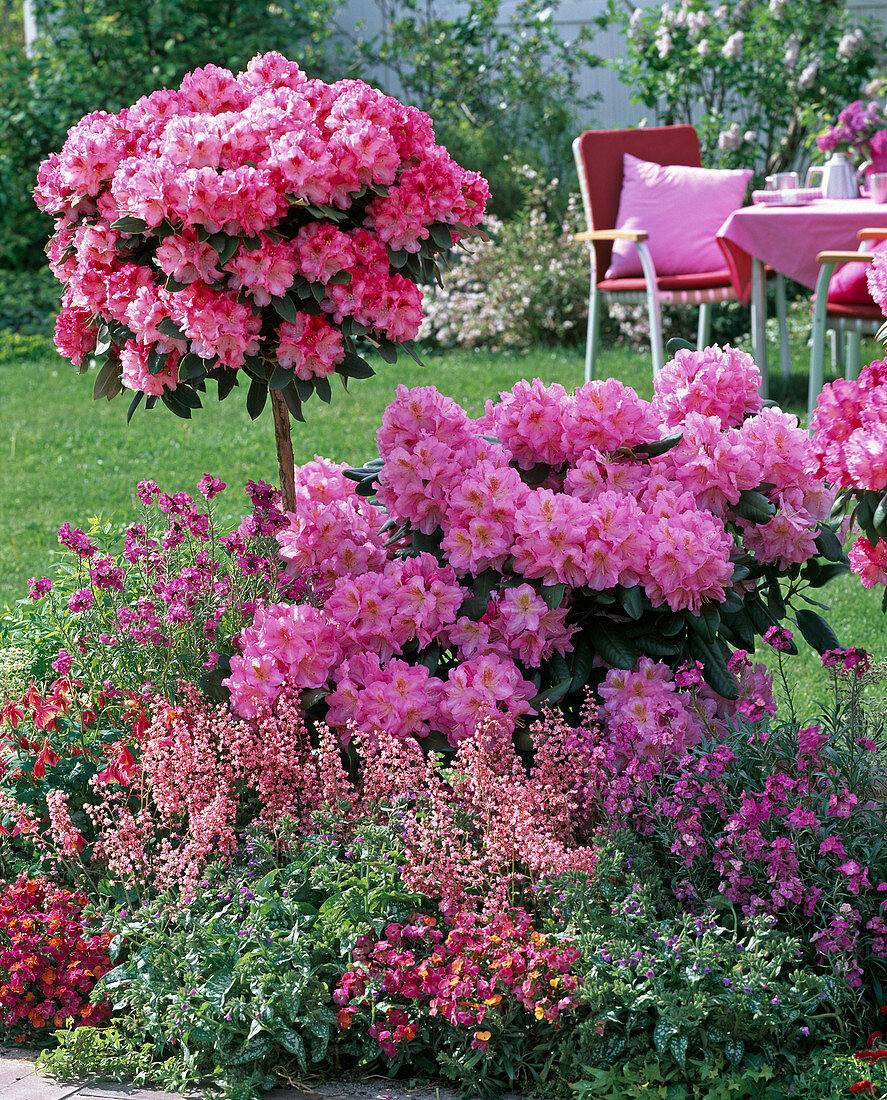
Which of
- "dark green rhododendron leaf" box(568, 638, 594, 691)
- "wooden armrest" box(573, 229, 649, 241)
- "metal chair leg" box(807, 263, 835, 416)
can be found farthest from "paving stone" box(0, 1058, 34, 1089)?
"wooden armrest" box(573, 229, 649, 241)

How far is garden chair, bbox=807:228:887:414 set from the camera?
180 inches

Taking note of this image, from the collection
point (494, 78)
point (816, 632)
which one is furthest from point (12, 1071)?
point (494, 78)

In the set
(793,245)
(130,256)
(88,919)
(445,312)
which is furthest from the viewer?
(445,312)

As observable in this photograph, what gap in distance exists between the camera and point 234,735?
7.50ft

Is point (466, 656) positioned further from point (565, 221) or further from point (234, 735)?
point (565, 221)

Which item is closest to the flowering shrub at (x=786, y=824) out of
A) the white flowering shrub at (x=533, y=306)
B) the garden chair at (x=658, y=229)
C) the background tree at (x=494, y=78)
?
the garden chair at (x=658, y=229)

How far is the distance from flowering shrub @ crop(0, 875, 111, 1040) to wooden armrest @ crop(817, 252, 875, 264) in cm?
348

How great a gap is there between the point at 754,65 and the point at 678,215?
3.07 metres

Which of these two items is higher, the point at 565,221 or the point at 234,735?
the point at 565,221

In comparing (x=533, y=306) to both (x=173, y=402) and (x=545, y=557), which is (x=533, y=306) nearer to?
(x=173, y=402)

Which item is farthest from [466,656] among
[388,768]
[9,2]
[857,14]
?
[9,2]

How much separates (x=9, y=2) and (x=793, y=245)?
1345 cm

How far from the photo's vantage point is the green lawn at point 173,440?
448cm

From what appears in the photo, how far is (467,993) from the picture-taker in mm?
1828
